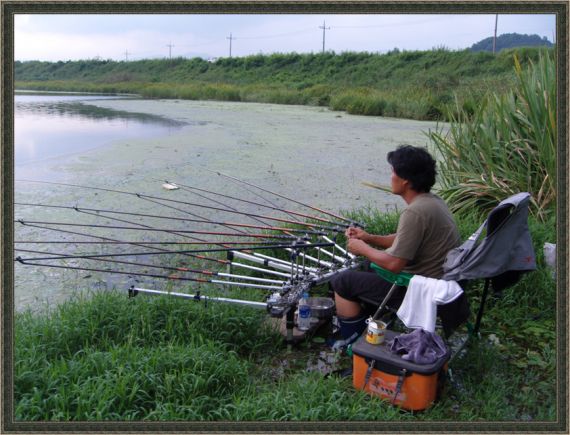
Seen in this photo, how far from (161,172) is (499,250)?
16.0 ft

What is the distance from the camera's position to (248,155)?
745 centimetres

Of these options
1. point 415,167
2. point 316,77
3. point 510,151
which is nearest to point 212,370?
point 415,167

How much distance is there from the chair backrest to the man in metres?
0.10

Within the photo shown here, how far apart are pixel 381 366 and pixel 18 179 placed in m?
5.32

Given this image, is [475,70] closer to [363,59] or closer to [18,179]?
[363,59]

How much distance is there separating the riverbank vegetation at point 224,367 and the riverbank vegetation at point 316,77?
8185 mm

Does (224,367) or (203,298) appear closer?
(224,367)

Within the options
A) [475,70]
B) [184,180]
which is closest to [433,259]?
[184,180]

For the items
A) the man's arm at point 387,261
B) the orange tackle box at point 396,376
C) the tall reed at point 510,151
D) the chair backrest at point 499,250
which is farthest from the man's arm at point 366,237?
the tall reed at point 510,151

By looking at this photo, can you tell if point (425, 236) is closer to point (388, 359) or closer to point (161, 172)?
point (388, 359)

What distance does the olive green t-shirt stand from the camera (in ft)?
7.23

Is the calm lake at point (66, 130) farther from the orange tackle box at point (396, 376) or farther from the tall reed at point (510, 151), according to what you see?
the orange tackle box at point (396, 376)

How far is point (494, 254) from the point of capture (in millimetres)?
2148

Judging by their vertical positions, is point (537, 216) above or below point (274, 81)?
below
